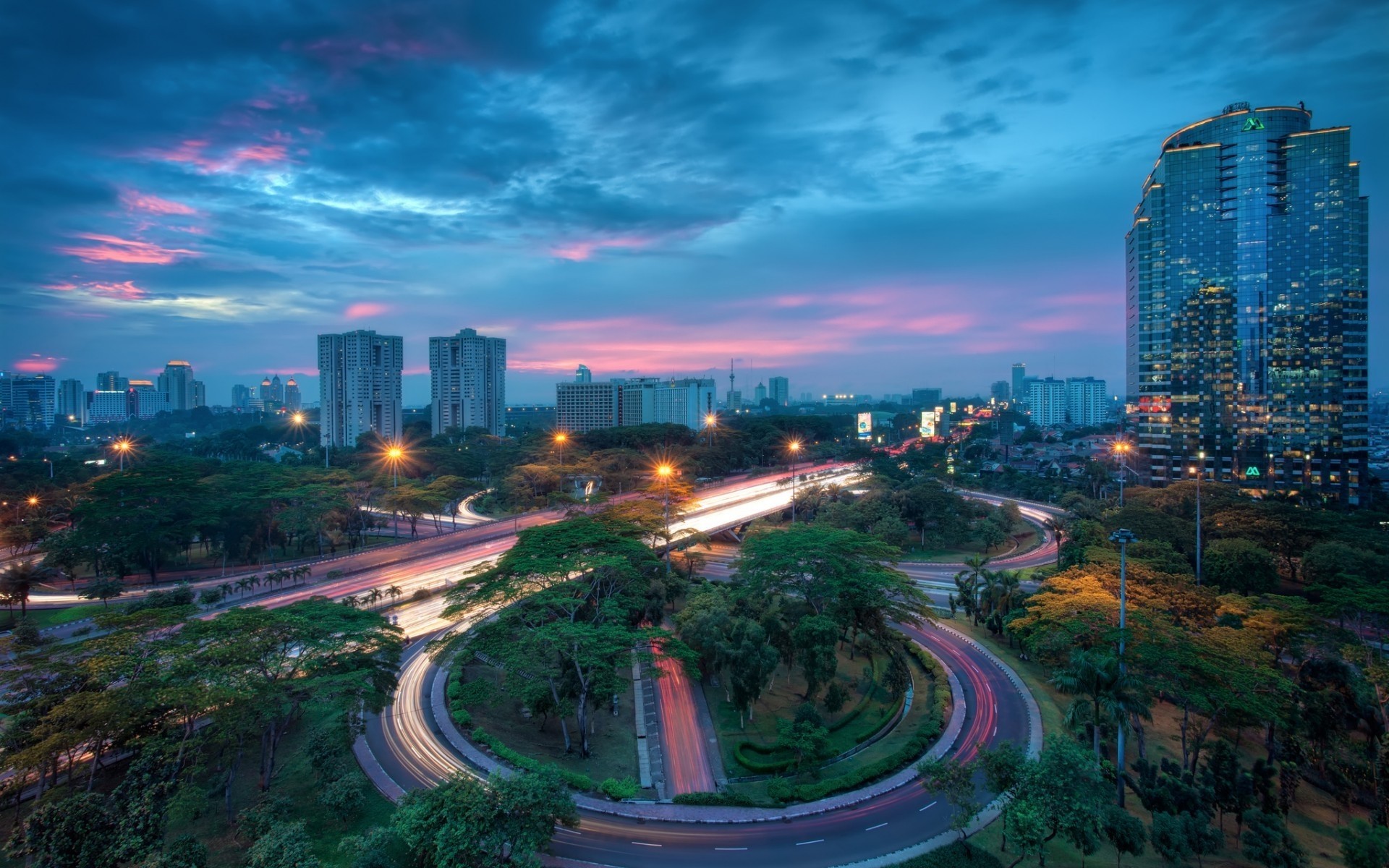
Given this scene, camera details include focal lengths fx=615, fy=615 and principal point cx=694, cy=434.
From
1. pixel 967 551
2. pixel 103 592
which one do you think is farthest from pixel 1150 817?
pixel 103 592

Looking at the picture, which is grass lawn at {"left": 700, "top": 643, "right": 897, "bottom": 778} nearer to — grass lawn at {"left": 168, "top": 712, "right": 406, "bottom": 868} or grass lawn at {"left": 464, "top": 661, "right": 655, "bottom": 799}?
grass lawn at {"left": 464, "top": 661, "right": 655, "bottom": 799}

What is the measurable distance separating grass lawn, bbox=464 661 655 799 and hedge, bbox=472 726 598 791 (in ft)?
2.30

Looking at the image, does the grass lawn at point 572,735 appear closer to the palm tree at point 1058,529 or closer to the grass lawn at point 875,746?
the grass lawn at point 875,746

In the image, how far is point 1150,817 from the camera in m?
21.8

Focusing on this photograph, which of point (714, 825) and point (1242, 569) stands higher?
point (1242, 569)

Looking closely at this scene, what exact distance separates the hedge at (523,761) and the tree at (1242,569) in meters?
39.5

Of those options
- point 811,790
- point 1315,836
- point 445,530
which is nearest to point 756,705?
point 811,790

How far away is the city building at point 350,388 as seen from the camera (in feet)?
458

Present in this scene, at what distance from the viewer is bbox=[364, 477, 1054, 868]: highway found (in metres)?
19.3

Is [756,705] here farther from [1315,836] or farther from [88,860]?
[88,860]

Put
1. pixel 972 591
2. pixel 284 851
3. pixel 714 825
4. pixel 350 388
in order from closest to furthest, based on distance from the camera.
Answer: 1. pixel 284 851
2. pixel 714 825
3. pixel 972 591
4. pixel 350 388

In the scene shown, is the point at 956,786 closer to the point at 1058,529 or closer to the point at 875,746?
the point at 875,746

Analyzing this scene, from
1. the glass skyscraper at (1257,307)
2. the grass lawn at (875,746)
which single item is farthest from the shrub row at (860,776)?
the glass skyscraper at (1257,307)

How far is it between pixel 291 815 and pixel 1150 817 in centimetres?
2957
